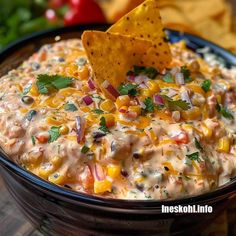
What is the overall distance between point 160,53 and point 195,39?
1.88 ft

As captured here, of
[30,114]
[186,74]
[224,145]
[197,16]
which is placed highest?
[30,114]

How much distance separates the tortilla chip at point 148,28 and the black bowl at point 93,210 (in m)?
0.68

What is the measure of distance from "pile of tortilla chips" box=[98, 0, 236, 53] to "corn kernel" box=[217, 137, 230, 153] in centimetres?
123

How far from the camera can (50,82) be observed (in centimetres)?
197

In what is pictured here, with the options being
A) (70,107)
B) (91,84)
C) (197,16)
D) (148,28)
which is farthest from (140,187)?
(197,16)

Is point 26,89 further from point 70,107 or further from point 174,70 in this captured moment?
point 174,70

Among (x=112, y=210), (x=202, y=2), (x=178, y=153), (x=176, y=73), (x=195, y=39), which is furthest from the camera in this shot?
(x=202, y=2)

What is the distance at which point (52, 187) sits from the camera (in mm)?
1624

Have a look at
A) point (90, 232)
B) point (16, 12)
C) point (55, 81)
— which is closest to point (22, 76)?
point (55, 81)

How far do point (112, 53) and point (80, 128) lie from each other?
1.44 feet

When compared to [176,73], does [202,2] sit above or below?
below

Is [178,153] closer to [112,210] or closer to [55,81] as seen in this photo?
[112,210]

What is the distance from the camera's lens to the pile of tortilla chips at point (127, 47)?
198 centimetres

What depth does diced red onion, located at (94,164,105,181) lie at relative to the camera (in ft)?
5.51
